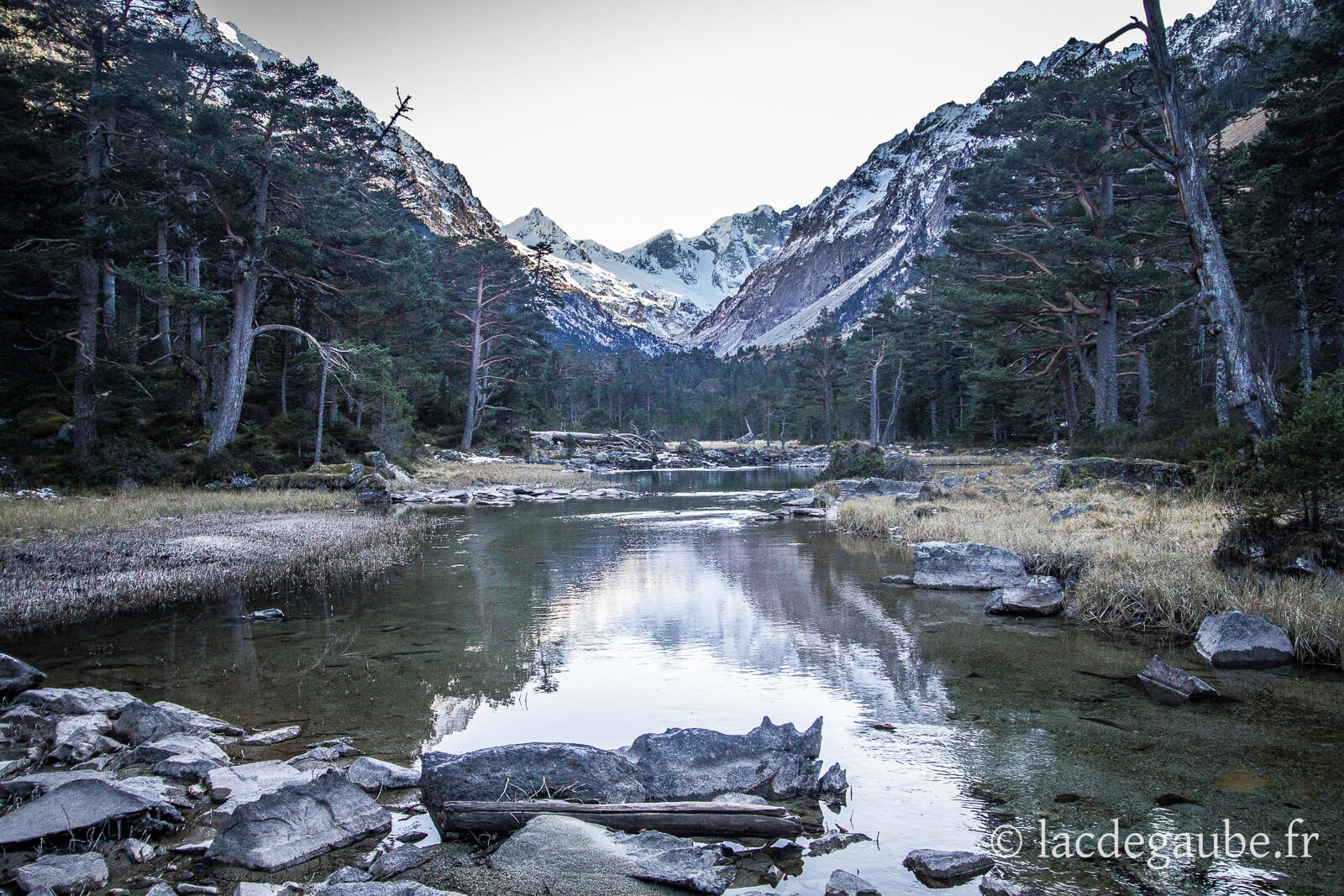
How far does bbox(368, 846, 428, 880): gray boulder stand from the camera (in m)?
4.05

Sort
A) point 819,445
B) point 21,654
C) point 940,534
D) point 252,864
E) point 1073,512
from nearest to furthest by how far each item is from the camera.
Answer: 1. point 252,864
2. point 21,654
3. point 1073,512
4. point 940,534
5. point 819,445

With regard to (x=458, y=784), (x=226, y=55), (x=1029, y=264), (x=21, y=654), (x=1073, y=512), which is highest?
(x=226, y=55)

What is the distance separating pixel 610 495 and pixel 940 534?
2100 centimetres

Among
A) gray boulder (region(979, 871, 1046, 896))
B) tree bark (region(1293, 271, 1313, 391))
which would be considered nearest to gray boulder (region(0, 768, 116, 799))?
gray boulder (region(979, 871, 1046, 896))

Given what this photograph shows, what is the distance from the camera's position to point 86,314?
2203 cm

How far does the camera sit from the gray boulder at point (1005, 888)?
3854mm

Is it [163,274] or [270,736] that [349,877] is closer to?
[270,736]

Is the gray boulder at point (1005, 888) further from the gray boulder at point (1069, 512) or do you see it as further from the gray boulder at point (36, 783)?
the gray boulder at point (1069, 512)

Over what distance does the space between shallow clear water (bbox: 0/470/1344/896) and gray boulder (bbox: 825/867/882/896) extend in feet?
0.48

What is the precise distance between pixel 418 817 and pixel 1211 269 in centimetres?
1516

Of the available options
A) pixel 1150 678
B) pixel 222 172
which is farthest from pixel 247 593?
pixel 222 172

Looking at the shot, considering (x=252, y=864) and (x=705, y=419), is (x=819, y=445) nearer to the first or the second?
(x=705, y=419)

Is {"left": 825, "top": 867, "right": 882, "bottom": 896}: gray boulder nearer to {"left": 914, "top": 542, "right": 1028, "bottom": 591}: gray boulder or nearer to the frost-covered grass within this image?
{"left": 914, "top": 542, "right": 1028, "bottom": 591}: gray boulder

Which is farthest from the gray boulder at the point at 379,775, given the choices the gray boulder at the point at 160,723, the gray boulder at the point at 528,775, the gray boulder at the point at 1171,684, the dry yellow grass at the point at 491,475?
the dry yellow grass at the point at 491,475
